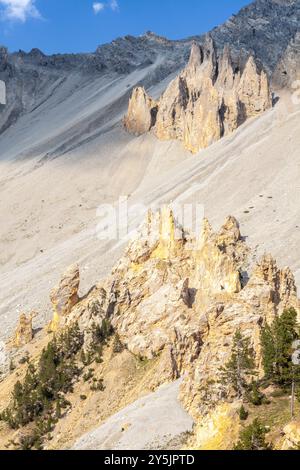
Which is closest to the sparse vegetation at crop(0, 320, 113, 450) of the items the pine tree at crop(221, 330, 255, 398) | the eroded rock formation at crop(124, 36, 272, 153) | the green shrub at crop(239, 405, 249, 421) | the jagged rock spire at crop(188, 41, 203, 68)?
the pine tree at crop(221, 330, 255, 398)

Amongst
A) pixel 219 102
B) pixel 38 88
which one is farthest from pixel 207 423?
pixel 38 88

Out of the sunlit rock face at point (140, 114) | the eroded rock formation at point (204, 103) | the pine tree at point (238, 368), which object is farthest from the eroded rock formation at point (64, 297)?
the sunlit rock face at point (140, 114)

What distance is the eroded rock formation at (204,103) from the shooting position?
83.8m

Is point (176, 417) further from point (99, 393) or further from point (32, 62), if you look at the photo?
point (32, 62)

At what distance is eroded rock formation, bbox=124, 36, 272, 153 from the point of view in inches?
3300

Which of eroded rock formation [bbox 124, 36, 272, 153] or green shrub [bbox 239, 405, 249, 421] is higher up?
eroded rock formation [bbox 124, 36, 272, 153]

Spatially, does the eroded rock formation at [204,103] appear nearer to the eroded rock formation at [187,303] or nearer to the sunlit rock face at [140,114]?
the sunlit rock face at [140,114]

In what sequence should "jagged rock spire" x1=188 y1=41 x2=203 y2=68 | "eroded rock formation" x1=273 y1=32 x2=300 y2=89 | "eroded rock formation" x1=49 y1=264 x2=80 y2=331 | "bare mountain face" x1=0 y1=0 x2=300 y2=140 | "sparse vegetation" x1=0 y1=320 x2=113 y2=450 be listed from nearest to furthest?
"sparse vegetation" x1=0 y1=320 x2=113 y2=450 → "eroded rock formation" x1=49 y1=264 x2=80 y2=331 → "eroded rock formation" x1=273 y1=32 x2=300 y2=89 → "jagged rock spire" x1=188 y1=41 x2=203 y2=68 → "bare mountain face" x1=0 y1=0 x2=300 y2=140

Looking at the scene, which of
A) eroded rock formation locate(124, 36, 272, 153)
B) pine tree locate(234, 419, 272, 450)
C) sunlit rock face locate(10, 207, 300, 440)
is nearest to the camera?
pine tree locate(234, 419, 272, 450)

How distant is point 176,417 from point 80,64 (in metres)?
135

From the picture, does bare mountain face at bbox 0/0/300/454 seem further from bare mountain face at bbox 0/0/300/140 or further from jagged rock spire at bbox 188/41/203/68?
bare mountain face at bbox 0/0/300/140

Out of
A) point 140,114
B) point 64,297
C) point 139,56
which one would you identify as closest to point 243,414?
point 64,297

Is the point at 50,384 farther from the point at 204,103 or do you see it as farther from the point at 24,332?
the point at 204,103

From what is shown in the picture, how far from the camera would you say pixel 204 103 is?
85.8m
